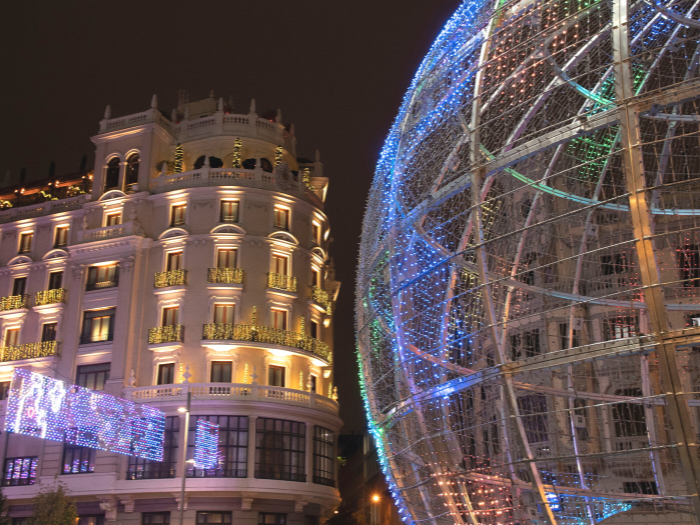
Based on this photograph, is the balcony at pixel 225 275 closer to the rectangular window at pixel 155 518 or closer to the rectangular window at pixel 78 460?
the rectangular window at pixel 78 460

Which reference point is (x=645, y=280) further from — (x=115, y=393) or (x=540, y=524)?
(x=115, y=393)

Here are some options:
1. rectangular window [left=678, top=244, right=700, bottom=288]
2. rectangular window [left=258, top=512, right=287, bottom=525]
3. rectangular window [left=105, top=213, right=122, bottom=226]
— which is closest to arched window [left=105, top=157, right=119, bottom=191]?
rectangular window [left=105, top=213, right=122, bottom=226]

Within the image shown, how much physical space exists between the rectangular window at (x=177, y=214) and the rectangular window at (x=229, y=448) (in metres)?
11.7

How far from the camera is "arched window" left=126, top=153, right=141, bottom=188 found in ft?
151

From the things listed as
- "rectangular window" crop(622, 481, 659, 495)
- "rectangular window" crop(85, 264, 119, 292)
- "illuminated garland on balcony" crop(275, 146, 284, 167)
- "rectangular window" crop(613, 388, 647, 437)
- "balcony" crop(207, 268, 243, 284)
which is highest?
"illuminated garland on balcony" crop(275, 146, 284, 167)

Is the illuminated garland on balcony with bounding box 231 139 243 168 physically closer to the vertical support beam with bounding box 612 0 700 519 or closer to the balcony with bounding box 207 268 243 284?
the balcony with bounding box 207 268 243 284

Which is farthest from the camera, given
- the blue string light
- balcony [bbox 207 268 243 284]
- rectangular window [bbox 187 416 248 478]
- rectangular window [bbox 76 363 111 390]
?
rectangular window [bbox 76 363 111 390]

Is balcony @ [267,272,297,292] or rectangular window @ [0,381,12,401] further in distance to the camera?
rectangular window @ [0,381,12,401]

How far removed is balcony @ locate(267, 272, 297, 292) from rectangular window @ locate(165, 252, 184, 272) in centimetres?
521

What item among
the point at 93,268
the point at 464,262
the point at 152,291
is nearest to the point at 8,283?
the point at 93,268

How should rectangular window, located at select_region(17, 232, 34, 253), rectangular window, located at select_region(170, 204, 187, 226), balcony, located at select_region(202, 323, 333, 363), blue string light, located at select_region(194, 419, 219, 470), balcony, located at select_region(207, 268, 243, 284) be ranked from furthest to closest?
rectangular window, located at select_region(17, 232, 34, 253) → rectangular window, located at select_region(170, 204, 187, 226) → balcony, located at select_region(207, 268, 243, 284) → balcony, located at select_region(202, 323, 333, 363) → blue string light, located at select_region(194, 419, 219, 470)

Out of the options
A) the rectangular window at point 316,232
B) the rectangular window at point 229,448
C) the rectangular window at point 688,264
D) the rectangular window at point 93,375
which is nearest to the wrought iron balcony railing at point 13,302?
the rectangular window at point 93,375

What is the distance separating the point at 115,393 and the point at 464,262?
32.0 m

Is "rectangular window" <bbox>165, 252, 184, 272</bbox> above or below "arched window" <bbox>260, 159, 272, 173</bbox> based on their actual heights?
below
